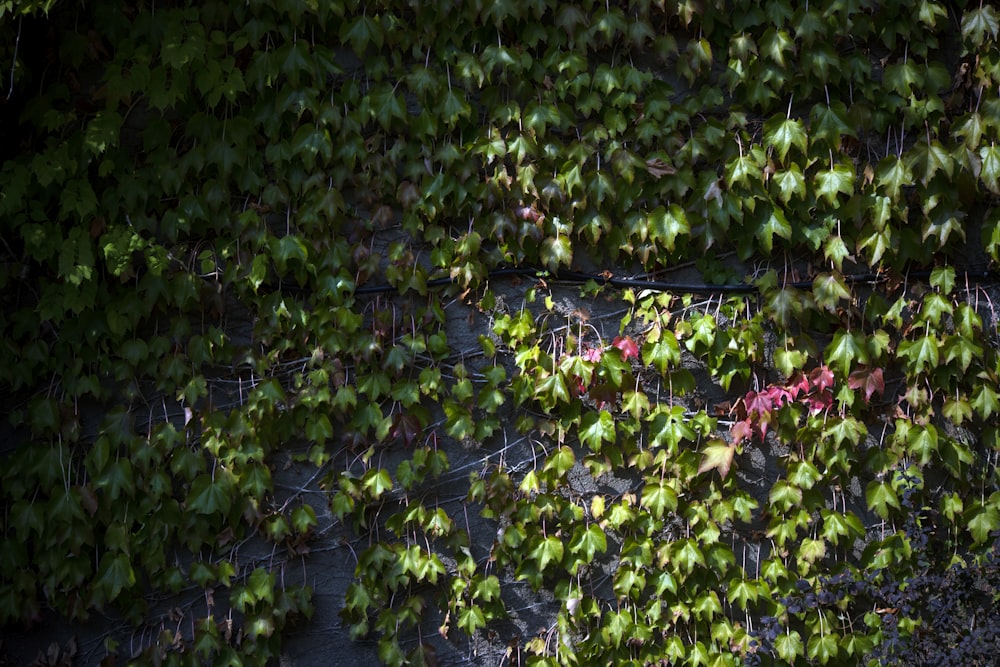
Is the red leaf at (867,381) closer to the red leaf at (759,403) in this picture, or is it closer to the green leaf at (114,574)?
the red leaf at (759,403)

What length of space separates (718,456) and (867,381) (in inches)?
21.9

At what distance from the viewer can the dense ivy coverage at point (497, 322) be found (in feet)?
9.91

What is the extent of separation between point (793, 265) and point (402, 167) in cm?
141

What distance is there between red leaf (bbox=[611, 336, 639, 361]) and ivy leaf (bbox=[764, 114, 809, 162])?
2.61 ft

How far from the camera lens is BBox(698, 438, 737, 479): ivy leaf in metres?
3.04

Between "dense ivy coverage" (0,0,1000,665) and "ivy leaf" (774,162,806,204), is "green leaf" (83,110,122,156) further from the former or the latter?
"ivy leaf" (774,162,806,204)

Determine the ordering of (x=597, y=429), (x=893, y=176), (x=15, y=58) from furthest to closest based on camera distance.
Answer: (x=597, y=429) < (x=893, y=176) < (x=15, y=58)

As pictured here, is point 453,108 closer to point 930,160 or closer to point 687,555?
point 930,160

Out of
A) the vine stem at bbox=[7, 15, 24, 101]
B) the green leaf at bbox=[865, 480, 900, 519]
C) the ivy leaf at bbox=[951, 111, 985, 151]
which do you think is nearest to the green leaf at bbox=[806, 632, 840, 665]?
the green leaf at bbox=[865, 480, 900, 519]

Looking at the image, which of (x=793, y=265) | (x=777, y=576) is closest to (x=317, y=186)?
(x=793, y=265)

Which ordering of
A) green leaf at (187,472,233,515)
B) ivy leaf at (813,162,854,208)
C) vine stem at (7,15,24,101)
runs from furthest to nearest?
green leaf at (187,472,233,515) < ivy leaf at (813,162,854,208) < vine stem at (7,15,24,101)

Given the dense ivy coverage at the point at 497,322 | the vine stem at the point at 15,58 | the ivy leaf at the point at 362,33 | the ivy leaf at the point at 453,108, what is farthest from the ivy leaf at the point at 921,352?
the vine stem at the point at 15,58

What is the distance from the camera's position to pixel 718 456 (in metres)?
3.05

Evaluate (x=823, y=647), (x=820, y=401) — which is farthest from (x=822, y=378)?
(x=823, y=647)
